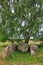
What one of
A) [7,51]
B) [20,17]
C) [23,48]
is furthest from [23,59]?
[20,17]

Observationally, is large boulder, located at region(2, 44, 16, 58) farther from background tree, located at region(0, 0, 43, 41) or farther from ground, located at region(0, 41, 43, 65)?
background tree, located at region(0, 0, 43, 41)

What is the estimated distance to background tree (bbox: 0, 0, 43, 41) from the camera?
48.4ft

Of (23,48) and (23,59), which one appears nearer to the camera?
(23,59)

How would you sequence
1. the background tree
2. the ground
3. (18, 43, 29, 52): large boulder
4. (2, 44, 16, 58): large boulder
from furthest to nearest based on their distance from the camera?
1. the background tree
2. (18, 43, 29, 52): large boulder
3. (2, 44, 16, 58): large boulder
4. the ground

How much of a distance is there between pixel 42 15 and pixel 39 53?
118 inches

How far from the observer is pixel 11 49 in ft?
45.1

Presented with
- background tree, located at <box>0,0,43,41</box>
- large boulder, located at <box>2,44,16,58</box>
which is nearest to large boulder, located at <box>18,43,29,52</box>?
large boulder, located at <box>2,44,16,58</box>

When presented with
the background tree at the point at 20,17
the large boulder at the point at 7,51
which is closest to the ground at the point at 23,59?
the large boulder at the point at 7,51

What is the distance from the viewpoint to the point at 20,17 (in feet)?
48.9

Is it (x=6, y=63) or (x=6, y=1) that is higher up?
(x=6, y=1)

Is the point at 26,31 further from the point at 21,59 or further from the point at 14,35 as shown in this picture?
the point at 21,59

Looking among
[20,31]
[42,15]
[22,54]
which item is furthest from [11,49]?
[42,15]

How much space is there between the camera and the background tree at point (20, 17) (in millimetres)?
14742

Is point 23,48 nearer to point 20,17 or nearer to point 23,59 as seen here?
point 23,59
